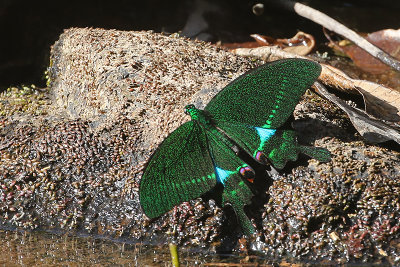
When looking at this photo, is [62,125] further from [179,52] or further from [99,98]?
[179,52]

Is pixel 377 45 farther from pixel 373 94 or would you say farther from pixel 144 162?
pixel 144 162

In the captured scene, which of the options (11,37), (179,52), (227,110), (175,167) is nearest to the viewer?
(175,167)

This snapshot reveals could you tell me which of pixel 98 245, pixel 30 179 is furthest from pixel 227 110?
pixel 30 179

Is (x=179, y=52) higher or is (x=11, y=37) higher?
(x=11, y=37)

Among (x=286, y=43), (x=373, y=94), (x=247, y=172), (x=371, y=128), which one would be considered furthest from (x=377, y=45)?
(x=247, y=172)

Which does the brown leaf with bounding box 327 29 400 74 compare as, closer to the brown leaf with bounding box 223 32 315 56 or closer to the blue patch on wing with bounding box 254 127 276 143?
the brown leaf with bounding box 223 32 315 56

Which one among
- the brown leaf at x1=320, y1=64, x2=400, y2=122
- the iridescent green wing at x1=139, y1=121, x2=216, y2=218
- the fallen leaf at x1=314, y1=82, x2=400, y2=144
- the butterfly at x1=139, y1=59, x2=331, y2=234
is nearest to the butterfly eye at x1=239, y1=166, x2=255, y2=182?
the butterfly at x1=139, y1=59, x2=331, y2=234
